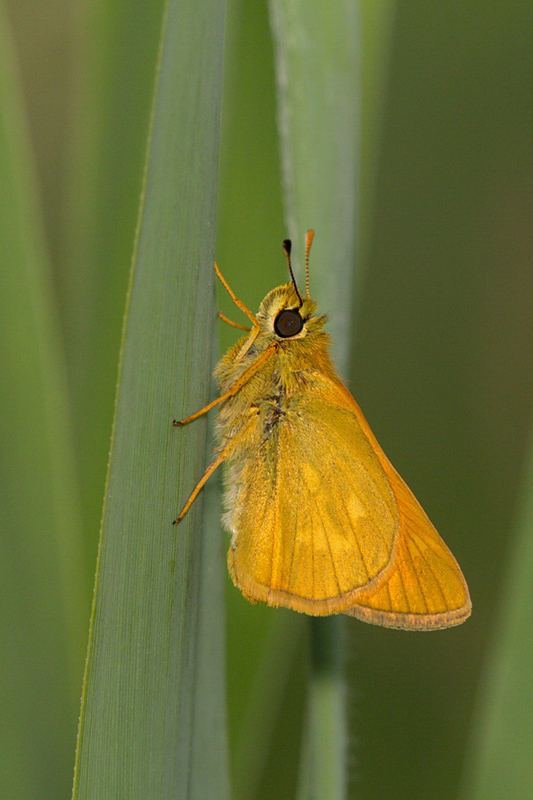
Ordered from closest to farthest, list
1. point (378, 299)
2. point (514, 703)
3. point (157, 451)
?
point (157, 451)
point (514, 703)
point (378, 299)

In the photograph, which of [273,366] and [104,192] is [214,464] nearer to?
[273,366]

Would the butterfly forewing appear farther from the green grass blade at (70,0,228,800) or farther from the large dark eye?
the green grass blade at (70,0,228,800)

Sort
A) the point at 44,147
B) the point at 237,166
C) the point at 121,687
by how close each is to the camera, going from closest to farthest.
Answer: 1. the point at 121,687
2. the point at 237,166
3. the point at 44,147

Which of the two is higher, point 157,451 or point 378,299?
point 378,299

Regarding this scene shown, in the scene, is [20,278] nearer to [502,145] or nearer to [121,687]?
[121,687]

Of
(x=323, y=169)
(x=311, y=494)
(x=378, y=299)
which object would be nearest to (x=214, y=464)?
(x=311, y=494)

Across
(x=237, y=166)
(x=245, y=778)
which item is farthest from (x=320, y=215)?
(x=245, y=778)
